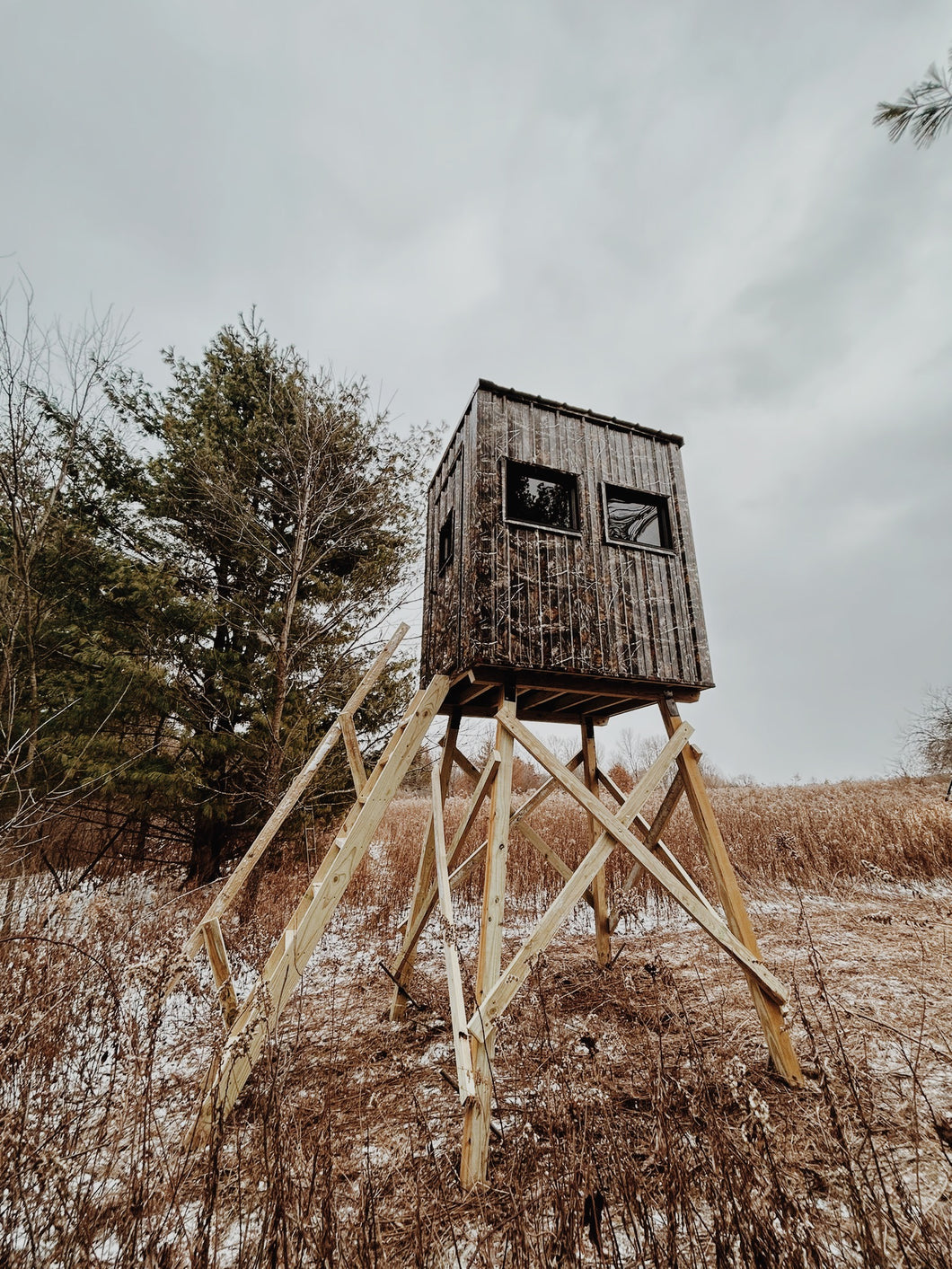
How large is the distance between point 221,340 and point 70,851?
10.6m

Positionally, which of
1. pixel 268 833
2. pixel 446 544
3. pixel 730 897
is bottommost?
pixel 730 897

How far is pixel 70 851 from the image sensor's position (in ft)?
32.4

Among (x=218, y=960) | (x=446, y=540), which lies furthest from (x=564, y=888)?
(x=446, y=540)

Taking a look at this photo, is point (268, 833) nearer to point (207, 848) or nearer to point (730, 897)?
point (730, 897)

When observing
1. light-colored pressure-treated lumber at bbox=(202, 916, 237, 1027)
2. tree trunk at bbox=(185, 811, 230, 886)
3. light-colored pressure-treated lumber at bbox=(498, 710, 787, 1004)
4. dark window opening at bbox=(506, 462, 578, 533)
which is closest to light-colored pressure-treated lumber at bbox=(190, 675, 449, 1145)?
light-colored pressure-treated lumber at bbox=(202, 916, 237, 1027)

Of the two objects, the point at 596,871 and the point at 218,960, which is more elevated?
the point at 596,871

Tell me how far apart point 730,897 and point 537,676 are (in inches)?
99.5

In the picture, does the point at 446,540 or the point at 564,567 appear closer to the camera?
the point at 564,567

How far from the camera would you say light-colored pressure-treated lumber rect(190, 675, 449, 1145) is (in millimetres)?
3111

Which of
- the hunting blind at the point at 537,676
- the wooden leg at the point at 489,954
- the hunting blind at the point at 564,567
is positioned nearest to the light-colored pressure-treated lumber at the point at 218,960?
the hunting blind at the point at 537,676

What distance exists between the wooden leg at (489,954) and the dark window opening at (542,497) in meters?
2.20

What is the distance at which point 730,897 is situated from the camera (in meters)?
4.40

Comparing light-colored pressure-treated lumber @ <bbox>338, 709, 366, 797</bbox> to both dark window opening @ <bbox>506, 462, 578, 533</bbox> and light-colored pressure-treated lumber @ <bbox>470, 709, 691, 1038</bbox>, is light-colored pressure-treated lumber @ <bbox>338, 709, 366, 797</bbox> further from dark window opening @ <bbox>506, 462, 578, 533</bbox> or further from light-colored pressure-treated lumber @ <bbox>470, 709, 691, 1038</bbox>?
dark window opening @ <bbox>506, 462, 578, 533</bbox>

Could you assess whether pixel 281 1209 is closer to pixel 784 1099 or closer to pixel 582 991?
pixel 784 1099
